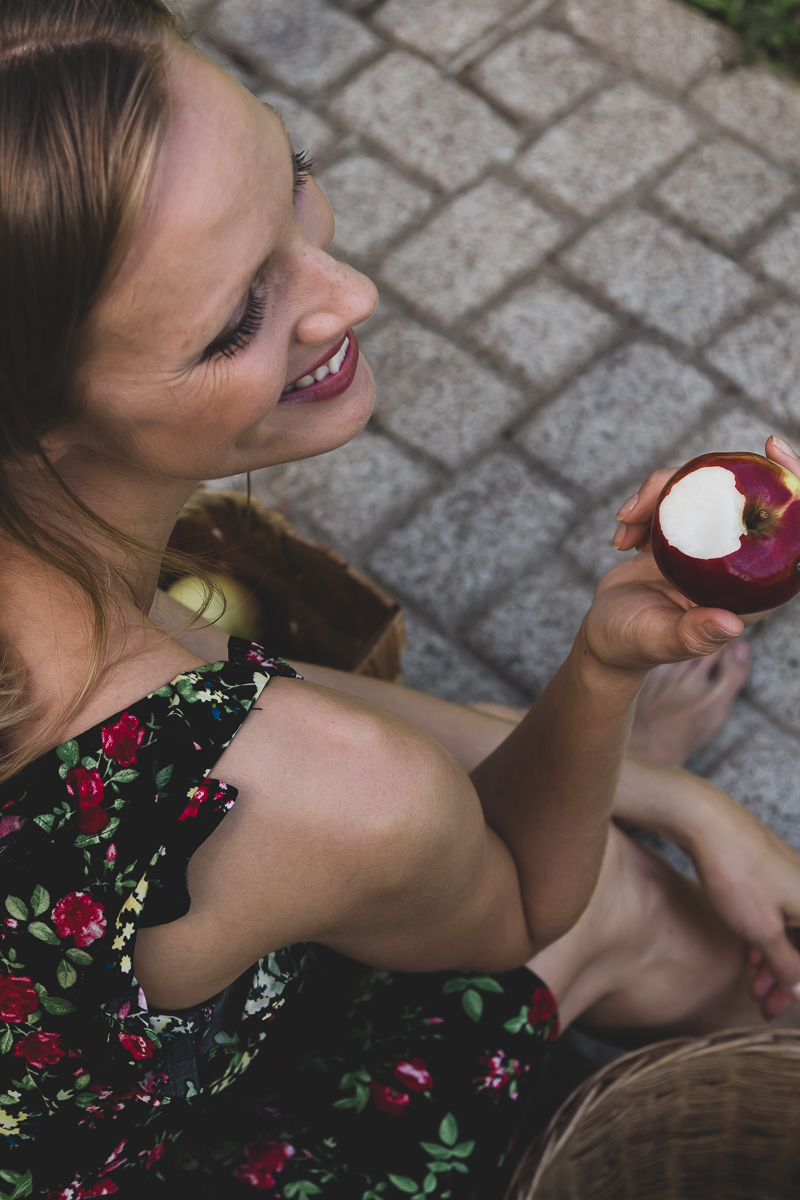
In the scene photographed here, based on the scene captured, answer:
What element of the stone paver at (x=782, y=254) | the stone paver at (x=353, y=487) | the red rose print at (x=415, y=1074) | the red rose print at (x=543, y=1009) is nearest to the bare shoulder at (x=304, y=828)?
the red rose print at (x=415, y=1074)

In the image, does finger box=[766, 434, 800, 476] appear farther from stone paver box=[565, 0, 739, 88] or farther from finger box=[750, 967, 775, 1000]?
stone paver box=[565, 0, 739, 88]

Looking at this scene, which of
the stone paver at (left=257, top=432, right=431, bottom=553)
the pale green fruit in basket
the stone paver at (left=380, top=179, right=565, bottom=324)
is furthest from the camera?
the stone paver at (left=380, top=179, right=565, bottom=324)

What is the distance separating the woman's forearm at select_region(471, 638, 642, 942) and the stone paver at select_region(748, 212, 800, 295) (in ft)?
5.91

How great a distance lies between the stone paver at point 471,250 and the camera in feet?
9.91

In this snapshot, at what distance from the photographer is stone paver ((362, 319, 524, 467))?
2.84 meters

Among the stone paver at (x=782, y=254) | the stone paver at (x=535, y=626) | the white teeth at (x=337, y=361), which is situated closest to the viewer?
the white teeth at (x=337, y=361)

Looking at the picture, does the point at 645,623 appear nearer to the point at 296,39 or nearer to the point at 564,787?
the point at 564,787

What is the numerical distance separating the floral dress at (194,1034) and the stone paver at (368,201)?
2.13 meters

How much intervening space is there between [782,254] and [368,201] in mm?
1166

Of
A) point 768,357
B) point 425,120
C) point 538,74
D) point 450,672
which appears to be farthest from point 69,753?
point 538,74

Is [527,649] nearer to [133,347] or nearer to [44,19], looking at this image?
[133,347]

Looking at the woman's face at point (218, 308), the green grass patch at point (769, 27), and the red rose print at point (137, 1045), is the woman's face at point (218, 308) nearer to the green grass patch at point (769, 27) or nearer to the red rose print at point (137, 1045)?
the red rose print at point (137, 1045)

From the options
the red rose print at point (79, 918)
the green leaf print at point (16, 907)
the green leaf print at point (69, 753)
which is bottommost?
A: the green leaf print at point (16, 907)

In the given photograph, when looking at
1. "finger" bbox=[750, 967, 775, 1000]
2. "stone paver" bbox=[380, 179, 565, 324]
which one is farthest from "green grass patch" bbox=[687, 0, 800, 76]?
"finger" bbox=[750, 967, 775, 1000]
